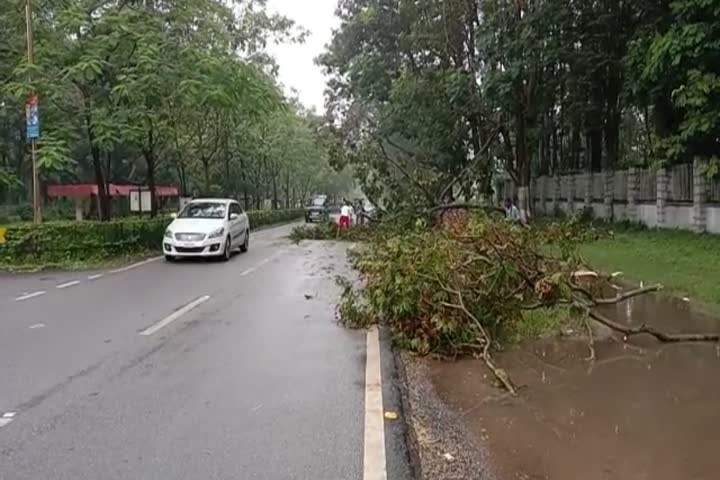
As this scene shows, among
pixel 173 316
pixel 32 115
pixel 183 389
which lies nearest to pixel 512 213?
pixel 32 115

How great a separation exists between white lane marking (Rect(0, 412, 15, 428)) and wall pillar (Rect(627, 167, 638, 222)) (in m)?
21.8

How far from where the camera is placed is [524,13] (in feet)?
76.4

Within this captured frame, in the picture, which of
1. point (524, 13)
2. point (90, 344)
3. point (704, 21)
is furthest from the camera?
point (524, 13)

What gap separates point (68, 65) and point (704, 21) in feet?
52.1

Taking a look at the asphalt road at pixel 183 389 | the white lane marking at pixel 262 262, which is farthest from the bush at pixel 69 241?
the asphalt road at pixel 183 389

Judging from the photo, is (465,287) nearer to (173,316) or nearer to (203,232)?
(173,316)

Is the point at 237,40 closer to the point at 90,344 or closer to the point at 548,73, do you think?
the point at 548,73

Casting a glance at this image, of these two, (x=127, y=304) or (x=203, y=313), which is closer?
(x=203, y=313)

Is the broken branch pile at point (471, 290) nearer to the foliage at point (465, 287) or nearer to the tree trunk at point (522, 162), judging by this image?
the foliage at point (465, 287)

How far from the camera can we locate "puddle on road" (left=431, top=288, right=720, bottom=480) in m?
4.63

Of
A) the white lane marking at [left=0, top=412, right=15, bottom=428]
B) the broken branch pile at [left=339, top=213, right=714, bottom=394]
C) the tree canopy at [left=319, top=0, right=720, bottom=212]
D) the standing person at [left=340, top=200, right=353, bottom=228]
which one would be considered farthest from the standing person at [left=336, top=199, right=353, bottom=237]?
the white lane marking at [left=0, top=412, right=15, bottom=428]

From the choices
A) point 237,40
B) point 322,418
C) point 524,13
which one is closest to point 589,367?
point 322,418

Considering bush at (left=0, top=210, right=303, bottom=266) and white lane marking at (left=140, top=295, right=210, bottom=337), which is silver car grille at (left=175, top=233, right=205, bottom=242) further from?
white lane marking at (left=140, top=295, right=210, bottom=337)

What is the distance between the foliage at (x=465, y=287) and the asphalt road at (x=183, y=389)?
24.5 inches
